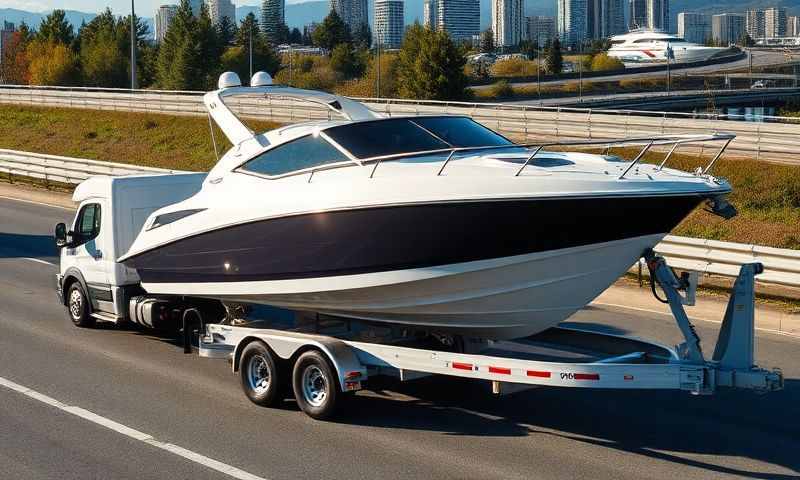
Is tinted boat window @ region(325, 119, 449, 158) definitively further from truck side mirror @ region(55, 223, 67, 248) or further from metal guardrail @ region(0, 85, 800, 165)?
metal guardrail @ region(0, 85, 800, 165)

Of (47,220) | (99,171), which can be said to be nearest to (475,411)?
(47,220)

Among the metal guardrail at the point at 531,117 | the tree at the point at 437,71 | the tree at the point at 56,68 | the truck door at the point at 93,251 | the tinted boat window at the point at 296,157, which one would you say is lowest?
the truck door at the point at 93,251

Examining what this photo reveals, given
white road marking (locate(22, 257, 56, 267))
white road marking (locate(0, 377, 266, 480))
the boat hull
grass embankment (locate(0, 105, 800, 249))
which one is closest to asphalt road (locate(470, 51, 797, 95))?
grass embankment (locate(0, 105, 800, 249))

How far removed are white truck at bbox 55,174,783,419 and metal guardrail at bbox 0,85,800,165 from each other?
676 cm

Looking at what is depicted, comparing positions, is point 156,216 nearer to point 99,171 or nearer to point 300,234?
point 300,234

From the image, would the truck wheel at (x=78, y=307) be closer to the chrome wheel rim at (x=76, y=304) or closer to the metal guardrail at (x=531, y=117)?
the chrome wheel rim at (x=76, y=304)

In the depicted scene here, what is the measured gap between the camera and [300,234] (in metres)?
10.6

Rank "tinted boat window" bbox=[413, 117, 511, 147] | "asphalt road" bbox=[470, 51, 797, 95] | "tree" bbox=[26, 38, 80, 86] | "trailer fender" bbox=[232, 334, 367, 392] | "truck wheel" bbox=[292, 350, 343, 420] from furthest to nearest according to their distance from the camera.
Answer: "asphalt road" bbox=[470, 51, 797, 95], "tree" bbox=[26, 38, 80, 86], "tinted boat window" bbox=[413, 117, 511, 147], "truck wheel" bbox=[292, 350, 343, 420], "trailer fender" bbox=[232, 334, 367, 392]

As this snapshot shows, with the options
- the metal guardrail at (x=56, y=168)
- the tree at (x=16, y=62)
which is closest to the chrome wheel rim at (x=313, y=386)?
the metal guardrail at (x=56, y=168)

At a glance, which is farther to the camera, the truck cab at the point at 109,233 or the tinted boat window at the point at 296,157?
the truck cab at the point at 109,233

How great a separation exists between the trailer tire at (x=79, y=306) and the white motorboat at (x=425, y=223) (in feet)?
10.7

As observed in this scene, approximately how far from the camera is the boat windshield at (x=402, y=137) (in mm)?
10852

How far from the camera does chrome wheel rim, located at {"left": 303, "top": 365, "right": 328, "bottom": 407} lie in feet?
34.6

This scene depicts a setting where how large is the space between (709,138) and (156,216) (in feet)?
20.5
